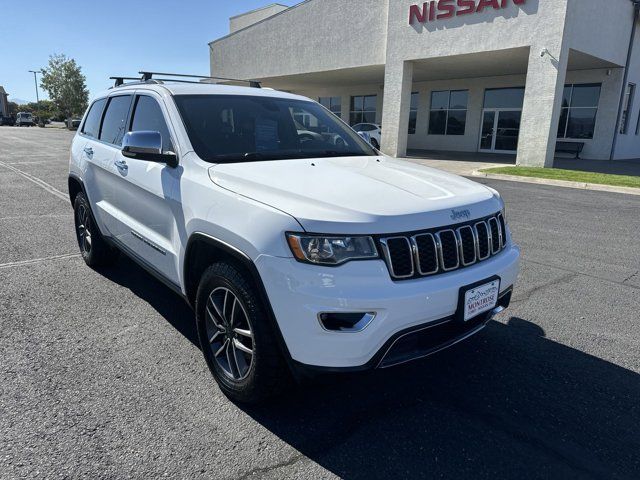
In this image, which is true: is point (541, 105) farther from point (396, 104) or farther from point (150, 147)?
point (150, 147)

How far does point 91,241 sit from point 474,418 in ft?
13.6

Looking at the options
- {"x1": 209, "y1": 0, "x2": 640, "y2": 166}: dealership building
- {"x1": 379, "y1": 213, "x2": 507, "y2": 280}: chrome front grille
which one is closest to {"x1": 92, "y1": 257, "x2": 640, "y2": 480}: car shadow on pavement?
{"x1": 379, "y1": 213, "x2": 507, "y2": 280}: chrome front grille

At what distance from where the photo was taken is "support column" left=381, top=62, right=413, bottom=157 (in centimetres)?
2081

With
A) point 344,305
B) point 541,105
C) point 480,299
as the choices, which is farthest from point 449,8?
point 344,305

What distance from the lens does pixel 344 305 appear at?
223 cm

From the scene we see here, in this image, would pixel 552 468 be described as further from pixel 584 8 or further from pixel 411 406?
pixel 584 8

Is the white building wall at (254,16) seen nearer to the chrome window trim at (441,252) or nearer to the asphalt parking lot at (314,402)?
the asphalt parking lot at (314,402)

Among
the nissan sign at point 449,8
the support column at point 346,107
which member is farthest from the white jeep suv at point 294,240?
the support column at point 346,107

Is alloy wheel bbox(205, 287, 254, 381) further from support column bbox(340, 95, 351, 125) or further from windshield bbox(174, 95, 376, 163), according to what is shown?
support column bbox(340, 95, 351, 125)

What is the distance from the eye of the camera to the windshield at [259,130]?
3279 millimetres

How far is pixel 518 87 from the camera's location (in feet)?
74.8

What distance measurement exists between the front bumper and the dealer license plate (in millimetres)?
242

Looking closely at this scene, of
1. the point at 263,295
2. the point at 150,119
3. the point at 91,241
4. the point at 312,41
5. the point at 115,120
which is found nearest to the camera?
the point at 263,295

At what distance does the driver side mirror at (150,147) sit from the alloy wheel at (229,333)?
3.21 ft
